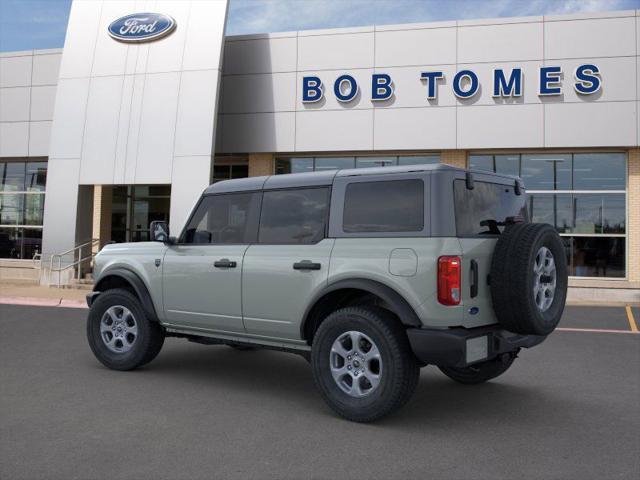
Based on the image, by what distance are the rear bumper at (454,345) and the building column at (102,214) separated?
757 inches

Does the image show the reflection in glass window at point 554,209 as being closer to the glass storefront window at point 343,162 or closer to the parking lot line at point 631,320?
the glass storefront window at point 343,162

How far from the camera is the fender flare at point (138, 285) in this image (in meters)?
6.67

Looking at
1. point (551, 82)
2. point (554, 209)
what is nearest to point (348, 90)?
point (551, 82)

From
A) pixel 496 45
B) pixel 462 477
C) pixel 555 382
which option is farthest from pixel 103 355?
pixel 496 45

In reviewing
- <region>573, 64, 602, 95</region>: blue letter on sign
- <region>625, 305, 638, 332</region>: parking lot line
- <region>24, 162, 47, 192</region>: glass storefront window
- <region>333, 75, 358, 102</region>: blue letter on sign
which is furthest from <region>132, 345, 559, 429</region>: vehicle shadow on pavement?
<region>24, 162, 47, 192</region>: glass storefront window

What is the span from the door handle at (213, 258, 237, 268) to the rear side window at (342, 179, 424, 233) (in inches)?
49.2

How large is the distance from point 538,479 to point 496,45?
16229 mm

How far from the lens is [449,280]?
15.3 ft

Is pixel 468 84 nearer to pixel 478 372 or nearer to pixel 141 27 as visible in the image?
pixel 141 27

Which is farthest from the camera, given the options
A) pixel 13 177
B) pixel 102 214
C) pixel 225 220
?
pixel 13 177

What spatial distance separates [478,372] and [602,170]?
1402 centimetres

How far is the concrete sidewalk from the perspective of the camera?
14172 millimetres

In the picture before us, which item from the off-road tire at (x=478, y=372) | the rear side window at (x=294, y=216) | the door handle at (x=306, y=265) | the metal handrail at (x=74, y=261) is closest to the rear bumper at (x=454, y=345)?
the door handle at (x=306, y=265)

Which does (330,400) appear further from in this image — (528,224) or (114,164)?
(114,164)
